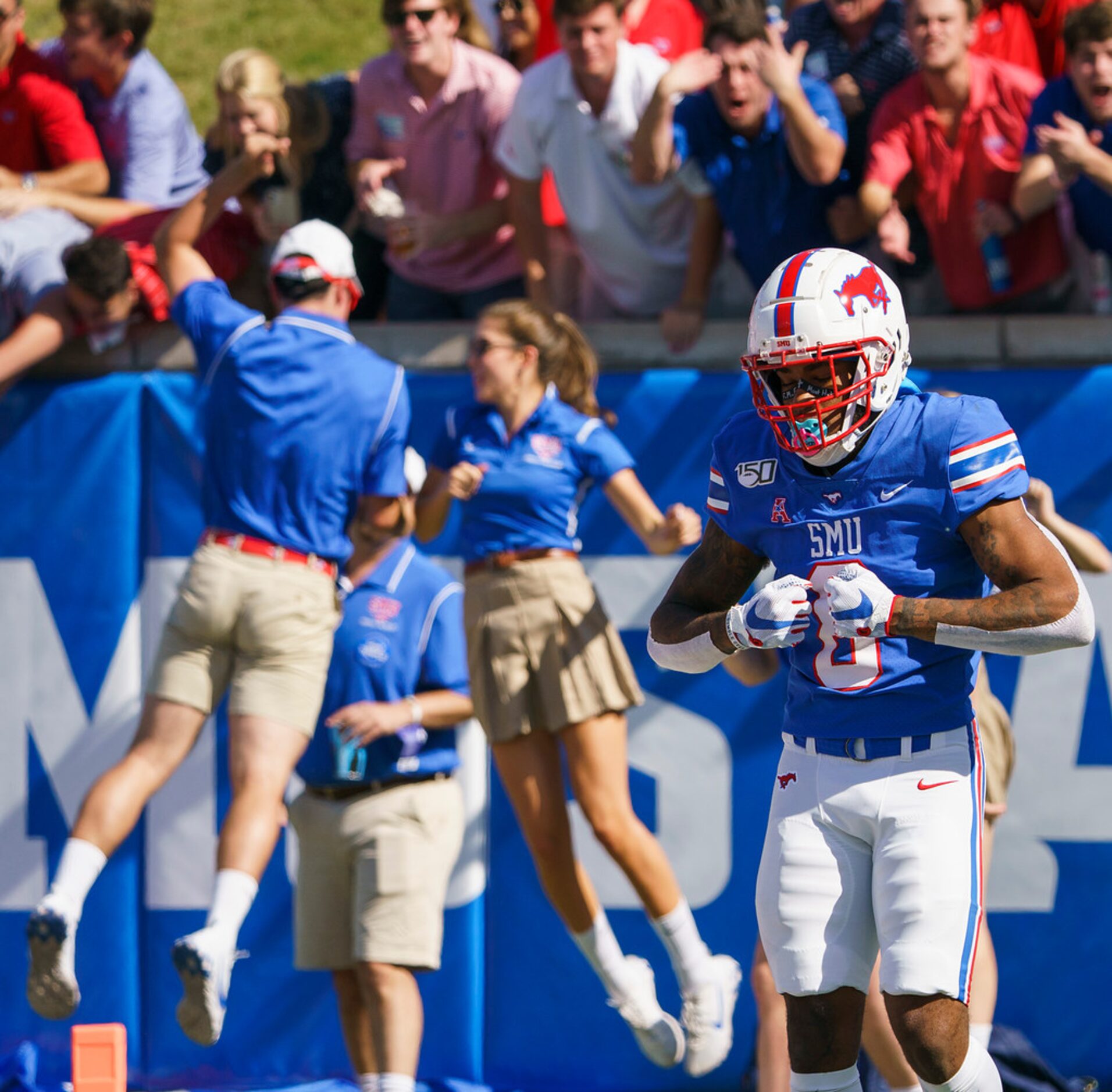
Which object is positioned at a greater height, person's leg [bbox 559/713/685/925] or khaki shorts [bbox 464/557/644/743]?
khaki shorts [bbox 464/557/644/743]

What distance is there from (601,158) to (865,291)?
2.51 meters

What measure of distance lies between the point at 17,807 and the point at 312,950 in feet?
5.09

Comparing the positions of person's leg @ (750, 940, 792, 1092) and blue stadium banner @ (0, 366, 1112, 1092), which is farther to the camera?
blue stadium banner @ (0, 366, 1112, 1092)

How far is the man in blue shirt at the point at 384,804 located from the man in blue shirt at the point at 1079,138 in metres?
2.24

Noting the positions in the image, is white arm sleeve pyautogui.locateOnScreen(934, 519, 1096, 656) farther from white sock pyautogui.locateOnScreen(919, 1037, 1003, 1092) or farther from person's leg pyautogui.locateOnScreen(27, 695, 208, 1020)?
person's leg pyautogui.locateOnScreen(27, 695, 208, 1020)

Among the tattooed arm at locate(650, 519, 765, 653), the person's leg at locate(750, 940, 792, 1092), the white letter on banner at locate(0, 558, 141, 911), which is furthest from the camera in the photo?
the white letter on banner at locate(0, 558, 141, 911)

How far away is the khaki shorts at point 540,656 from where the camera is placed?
5082 millimetres

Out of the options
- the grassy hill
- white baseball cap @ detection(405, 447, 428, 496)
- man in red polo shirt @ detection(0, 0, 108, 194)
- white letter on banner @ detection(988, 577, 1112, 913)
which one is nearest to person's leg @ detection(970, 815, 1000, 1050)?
white letter on banner @ detection(988, 577, 1112, 913)

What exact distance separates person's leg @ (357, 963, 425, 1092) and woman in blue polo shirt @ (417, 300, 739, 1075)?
23.4 inches

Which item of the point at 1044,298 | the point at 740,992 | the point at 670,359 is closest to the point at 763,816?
the point at 740,992

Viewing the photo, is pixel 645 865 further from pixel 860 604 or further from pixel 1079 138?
pixel 1079 138

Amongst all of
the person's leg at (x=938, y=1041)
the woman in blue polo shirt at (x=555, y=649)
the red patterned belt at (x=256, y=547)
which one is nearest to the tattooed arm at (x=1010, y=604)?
the person's leg at (x=938, y=1041)

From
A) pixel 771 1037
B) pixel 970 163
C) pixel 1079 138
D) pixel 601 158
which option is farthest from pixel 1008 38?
pixel 771 1037

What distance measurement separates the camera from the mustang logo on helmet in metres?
3.36
